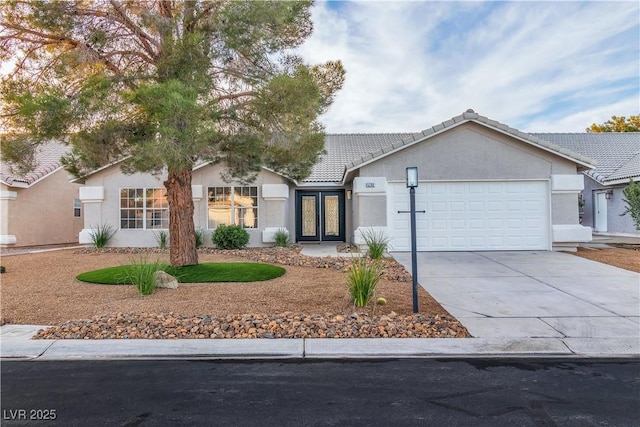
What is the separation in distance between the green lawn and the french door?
279 inches

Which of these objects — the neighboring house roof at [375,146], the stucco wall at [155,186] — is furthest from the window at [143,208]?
the neighboring house roof at [375,146]

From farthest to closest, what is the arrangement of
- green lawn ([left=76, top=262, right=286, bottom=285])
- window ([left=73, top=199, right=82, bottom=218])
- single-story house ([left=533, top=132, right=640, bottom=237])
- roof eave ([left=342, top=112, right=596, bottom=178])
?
1. window ([left=73, top=199, right=82, bottom=218])
2. single-story house ([left=533, top=132, right=640, bottom=237])
3. roof eave ([left=342, top=112, right=596, bottom=178])
4. green lawn ([left=76, top=262, right=286, bottom=285])

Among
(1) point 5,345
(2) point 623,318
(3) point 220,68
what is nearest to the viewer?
(1) point 5,345

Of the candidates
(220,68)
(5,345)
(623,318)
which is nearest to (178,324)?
(5,345)

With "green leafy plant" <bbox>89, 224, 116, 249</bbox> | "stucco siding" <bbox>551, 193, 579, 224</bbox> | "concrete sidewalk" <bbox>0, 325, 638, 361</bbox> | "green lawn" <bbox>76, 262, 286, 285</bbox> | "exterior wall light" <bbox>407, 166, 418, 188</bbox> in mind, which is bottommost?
"concrete sidewalk" <bbox>0, 325, 638, 361</bbox>

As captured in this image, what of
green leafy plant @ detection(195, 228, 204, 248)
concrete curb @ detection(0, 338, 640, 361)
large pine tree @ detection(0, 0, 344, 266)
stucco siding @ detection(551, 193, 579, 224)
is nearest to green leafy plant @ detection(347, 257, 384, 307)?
concrete curb @ detection(0, 338, 640, 361)

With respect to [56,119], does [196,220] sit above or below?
below

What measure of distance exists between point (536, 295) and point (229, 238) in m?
10.5

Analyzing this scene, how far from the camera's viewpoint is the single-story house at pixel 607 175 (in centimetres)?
1759

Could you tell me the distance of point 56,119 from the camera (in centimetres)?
699

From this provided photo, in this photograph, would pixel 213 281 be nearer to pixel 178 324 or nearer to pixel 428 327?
pixel 178 324

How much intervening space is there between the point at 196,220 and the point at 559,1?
14.3 meters

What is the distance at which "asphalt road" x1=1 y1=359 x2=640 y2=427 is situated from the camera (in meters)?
3.17

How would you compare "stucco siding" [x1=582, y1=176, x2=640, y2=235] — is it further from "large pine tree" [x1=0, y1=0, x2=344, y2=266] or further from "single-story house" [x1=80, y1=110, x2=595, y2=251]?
"large pine tree" [x1=0, y1=0, x2=344, y2=266]
